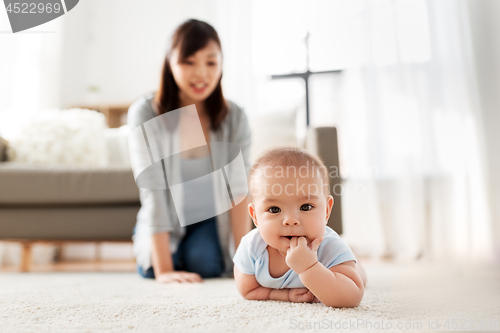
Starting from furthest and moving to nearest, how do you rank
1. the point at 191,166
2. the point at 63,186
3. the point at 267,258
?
the point at 63,186 → the point at 191,166 → the point at 267,258

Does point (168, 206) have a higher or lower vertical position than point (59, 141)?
lower

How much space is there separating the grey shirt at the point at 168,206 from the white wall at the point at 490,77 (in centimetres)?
128

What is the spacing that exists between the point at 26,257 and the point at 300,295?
126cm

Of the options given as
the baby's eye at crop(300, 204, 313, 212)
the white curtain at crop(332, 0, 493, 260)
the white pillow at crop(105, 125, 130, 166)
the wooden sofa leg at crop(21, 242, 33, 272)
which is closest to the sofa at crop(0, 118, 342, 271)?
the wooden sofa leg at crop(21, 242, 33, 272)

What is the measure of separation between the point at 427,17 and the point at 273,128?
1.26 meters

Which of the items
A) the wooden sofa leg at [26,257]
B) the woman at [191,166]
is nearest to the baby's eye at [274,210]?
the woman at [191,166]

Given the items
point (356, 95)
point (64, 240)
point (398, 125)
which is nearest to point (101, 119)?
point (64, 240)

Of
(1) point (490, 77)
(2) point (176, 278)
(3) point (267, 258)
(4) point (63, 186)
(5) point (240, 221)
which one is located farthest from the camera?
(1) point (490, 77)

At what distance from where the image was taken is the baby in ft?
1.82

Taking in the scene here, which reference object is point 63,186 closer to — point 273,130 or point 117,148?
point 117,148

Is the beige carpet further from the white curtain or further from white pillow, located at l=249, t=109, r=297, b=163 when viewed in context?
the white curtain

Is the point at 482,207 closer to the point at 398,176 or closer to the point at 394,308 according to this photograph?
the point at 398,176

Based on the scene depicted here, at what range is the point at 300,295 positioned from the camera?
642mm

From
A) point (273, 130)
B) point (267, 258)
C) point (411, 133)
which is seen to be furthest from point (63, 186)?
point (411, 133)
